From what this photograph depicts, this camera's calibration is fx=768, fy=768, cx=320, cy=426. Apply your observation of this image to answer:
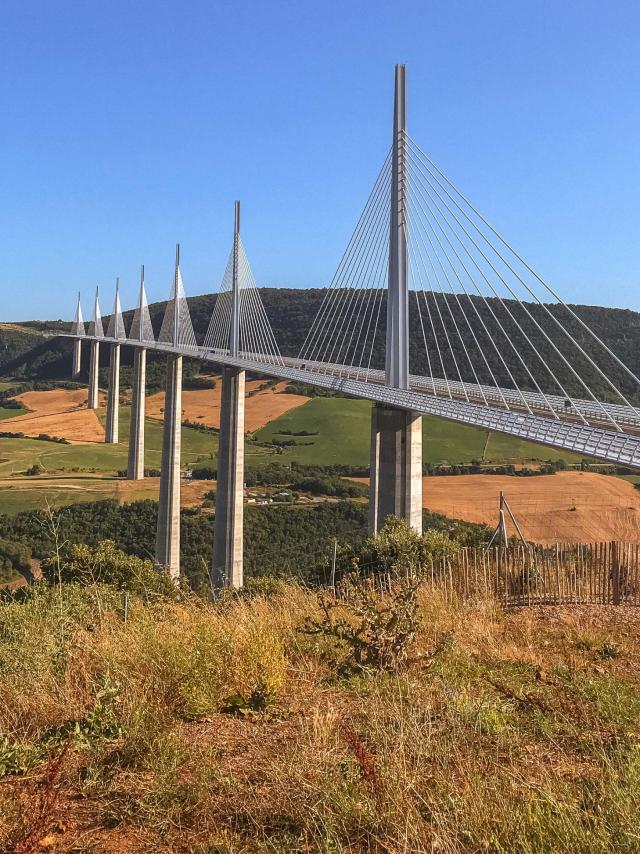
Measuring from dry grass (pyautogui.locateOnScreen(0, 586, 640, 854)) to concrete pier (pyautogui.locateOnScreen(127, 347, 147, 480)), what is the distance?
5045 cm

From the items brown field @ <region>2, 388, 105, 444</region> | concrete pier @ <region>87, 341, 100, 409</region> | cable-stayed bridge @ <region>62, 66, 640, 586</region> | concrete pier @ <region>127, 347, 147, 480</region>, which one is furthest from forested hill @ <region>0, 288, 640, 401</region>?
concrete pier @ <region>87, 341, 100, 409</region>

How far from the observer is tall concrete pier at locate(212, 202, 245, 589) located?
3581 cm

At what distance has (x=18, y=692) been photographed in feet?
14.0

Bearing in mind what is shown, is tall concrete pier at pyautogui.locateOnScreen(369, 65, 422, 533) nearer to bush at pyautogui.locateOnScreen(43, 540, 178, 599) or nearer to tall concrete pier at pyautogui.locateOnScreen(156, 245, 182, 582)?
bush at pyautogui.locateOnScreen(43, 540, 178, 599)

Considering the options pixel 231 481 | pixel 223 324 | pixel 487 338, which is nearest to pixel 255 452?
pixel 487 338

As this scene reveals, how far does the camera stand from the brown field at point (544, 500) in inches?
1273

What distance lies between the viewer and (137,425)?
5506cm

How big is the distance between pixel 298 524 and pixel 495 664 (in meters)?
37.7

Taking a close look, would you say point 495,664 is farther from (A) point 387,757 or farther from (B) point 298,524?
(B) point 298,524

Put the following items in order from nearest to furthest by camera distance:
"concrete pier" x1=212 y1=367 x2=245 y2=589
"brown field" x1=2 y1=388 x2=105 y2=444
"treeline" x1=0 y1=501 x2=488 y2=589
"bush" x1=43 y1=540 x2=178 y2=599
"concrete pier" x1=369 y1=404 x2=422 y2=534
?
"bush" x1=43 y1=540 x2=178 y2=599 → "concrete pier" x1=369 y1=404 x2=422 y2=534 → "concrete pier" x1=212 y1=367 x2=245 y2=589 → "treeline" x1=0 y1=501 x2=488 y2=589 → "brown field" x1=2 y1=388 x2=105 y2=444

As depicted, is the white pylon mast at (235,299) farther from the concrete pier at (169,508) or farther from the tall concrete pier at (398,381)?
the tall concrete pier at (398,381)

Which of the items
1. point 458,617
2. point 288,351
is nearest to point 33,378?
point 288,351

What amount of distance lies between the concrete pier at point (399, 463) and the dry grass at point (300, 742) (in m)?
14.7

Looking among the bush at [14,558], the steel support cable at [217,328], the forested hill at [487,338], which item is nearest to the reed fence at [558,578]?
the forested hill at [487,338]
